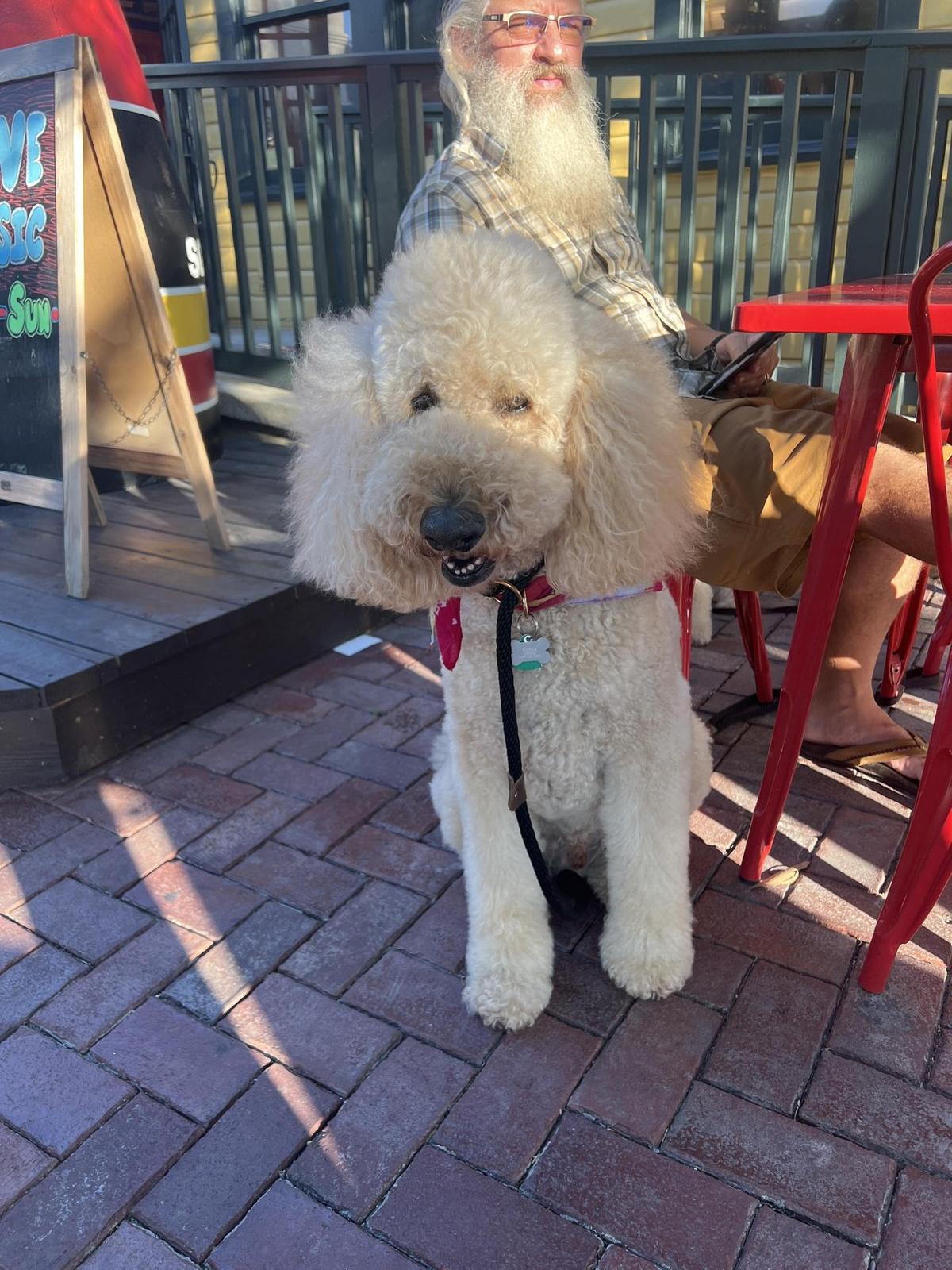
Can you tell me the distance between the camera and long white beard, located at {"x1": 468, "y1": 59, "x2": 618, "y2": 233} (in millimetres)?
2395

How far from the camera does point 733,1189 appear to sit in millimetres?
1372

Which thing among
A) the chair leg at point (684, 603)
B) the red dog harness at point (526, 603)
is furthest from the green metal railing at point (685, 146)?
the red dog harness at point (526, 603)

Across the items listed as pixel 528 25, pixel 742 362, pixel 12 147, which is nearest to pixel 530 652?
pixel 742 362

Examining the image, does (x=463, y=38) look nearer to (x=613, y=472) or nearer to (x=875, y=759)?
(x=613, y=472)

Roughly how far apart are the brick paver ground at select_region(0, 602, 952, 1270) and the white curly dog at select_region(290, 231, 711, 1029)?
6.0 inches

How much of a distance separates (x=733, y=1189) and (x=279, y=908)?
1.07 metres

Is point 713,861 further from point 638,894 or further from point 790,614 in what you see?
point 790,614

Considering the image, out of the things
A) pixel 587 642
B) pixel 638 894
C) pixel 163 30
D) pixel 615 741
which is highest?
pixel 163 30

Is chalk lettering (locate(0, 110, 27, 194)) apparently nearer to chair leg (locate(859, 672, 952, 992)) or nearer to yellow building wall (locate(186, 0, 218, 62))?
chair leg (locate(859, 672, 952, 992))

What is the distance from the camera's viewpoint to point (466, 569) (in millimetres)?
1417

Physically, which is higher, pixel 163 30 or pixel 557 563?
pixel 163 30

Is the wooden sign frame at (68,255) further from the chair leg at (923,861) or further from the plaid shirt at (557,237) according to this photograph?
the chair leg at (923,861)

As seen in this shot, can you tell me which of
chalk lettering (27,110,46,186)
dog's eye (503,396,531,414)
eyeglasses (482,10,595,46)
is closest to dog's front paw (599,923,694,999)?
dog's eye (503,396,531,414)

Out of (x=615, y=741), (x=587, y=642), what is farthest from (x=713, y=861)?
(x=587, y=642)
